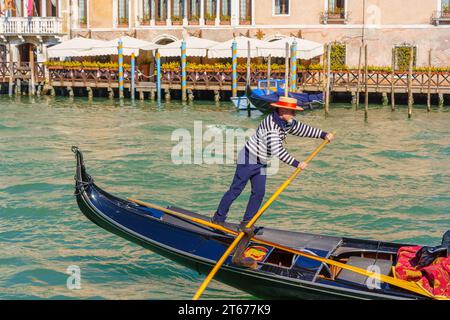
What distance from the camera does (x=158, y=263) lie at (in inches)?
193

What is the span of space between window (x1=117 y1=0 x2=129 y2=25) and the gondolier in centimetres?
1396

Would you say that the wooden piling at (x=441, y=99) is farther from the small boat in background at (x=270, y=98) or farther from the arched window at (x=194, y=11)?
the arched window at (x=194, y=11)

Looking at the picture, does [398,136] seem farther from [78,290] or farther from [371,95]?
[78,290]

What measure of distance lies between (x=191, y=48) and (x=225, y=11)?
168 cm

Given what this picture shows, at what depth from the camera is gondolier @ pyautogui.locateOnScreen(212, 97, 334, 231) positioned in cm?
421

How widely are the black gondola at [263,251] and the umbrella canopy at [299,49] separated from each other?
1101 cm

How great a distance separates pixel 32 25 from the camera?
17812 mm

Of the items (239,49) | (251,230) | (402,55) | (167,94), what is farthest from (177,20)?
(251,230)

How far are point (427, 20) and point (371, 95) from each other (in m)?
1.81

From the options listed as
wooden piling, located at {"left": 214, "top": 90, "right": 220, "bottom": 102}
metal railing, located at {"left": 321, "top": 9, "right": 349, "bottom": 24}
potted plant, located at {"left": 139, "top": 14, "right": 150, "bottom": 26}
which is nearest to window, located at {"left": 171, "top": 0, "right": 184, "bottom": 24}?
potted plant, located at {"left": 139, "top": 14, "right": 150, "bottom": 26}

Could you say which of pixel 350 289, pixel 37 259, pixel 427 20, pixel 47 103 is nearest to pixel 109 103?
pixel 47 103

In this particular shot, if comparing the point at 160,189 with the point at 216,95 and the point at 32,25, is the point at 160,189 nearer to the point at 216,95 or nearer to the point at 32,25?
the point at 216,95

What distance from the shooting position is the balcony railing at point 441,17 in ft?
50.8

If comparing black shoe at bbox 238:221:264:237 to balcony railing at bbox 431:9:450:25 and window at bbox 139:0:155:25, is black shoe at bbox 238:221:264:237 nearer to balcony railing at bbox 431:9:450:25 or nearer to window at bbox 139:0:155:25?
balcony railing at bbox 431:9:450:25
